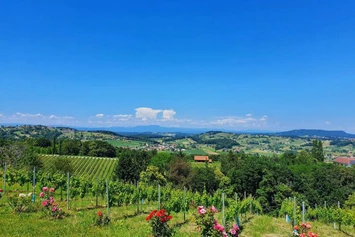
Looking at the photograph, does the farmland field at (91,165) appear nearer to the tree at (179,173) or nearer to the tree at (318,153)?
the tree at (179,173)

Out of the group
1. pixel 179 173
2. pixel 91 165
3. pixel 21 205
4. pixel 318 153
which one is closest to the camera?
pixel 21 205

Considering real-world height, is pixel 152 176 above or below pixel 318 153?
below

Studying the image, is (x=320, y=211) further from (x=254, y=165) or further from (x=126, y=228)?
(x=254, y=165)

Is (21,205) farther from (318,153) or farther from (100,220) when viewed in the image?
(318,153)

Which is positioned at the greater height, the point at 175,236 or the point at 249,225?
the point at 175,236

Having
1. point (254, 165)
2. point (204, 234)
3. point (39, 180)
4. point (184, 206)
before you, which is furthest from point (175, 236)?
point (254, 165)

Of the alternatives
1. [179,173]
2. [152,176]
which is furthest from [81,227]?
[179,173]

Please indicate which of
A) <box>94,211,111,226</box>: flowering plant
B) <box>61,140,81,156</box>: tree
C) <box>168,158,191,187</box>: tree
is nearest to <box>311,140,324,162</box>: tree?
<box>168,158,191,187</box>: tree

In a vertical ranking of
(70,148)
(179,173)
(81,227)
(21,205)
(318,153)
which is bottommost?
(179,173)

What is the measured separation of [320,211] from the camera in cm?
1939

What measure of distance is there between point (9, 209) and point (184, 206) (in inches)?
297

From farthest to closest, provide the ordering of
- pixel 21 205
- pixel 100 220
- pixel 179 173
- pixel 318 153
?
pixel 318 153, pixel 179 173, pixel 21 205, pixel 100 220

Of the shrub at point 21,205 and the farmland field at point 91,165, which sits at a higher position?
the shrub at point 21,205

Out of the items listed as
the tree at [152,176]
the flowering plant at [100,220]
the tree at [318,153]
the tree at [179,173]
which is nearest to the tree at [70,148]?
the tree at [179,173]
